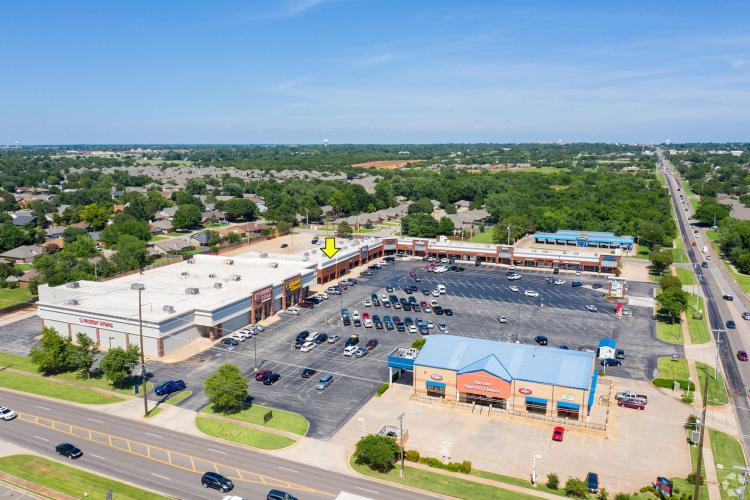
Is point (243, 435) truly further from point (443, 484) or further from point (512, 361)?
point (512, 361)

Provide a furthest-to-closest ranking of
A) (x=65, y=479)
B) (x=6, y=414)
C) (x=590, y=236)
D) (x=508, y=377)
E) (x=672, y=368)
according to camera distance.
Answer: (x=590, y=236) < (x=672, y=368) < (x=508, y=377) < (x=6, y=414) < (x=65, y=479)

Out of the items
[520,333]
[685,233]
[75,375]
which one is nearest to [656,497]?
[520,333]

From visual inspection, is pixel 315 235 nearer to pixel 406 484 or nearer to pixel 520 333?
pixel 520 333

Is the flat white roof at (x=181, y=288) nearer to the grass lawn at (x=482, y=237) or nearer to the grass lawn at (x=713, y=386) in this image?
the grass lawn at (x=713, y=386)

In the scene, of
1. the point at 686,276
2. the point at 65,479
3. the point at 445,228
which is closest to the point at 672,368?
the point at 686,276

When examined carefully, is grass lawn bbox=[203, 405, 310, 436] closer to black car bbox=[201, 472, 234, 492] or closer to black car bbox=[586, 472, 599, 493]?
black car bbox=[201, 472, 234, 492]

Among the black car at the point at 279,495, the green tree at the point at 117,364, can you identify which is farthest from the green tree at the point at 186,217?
the black car at the point at 279,495

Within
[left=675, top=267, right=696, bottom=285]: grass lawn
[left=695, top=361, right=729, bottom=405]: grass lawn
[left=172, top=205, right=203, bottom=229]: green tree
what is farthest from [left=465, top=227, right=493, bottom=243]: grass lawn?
[left=695, top=361, right=729, bottom=405]: grass lawn
